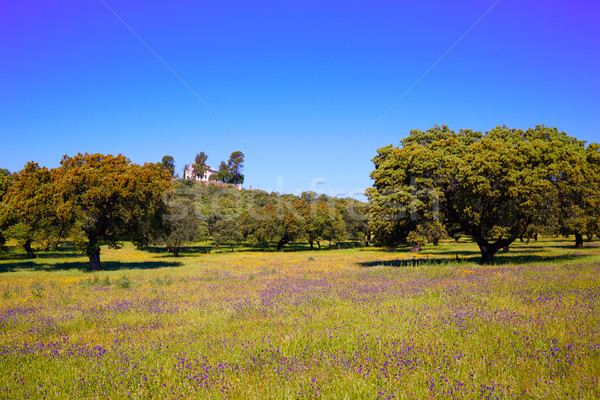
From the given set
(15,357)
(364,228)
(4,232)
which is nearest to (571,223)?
(15,357)

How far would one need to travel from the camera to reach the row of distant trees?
19719 millimetres

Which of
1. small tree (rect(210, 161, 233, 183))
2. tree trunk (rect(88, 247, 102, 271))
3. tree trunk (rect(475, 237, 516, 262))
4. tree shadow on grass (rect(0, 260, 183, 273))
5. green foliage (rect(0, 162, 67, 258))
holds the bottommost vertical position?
tree shadow on grass (rect(0, 260, 183, 273))

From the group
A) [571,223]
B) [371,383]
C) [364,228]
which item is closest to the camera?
[371,383]

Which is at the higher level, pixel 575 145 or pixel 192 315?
pixel 575 145

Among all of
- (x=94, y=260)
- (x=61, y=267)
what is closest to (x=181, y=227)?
(x=61, y=267)

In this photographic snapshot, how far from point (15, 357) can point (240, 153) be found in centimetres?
17996

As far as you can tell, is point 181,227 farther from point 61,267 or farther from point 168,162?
point 168,162

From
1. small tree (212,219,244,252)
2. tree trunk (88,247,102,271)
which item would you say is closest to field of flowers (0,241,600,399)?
tree trunk (88,247,102,271)

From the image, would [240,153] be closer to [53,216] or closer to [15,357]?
[53,216]

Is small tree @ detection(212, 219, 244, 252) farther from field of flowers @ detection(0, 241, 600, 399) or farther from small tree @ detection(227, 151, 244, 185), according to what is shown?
small tree @ detection(227, 151, 244, 185)

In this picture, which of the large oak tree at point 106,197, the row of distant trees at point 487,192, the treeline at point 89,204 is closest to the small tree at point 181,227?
the treeline at point 89,204

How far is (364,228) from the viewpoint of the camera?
226 feet

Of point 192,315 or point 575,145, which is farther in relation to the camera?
point 575,145

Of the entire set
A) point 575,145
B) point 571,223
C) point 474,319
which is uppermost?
point 575,145
